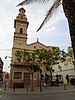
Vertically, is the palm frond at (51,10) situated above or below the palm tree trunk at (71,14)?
above

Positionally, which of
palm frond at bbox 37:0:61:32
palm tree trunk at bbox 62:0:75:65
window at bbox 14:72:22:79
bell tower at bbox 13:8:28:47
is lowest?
window at bbox 14:72:22:79

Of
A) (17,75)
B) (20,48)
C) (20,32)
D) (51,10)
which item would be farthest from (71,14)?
(20,32)

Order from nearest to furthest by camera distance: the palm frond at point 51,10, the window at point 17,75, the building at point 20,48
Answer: the palm frond at point 51,10 → the building at point 20,48 → the window at point 17,75

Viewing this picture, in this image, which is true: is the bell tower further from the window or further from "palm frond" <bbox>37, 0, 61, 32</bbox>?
"palm frond" <bbox>37, 0, 61, 32</bbox>

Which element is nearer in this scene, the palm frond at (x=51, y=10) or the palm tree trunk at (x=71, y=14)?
the palm tree trunk at (x=71, y=14)

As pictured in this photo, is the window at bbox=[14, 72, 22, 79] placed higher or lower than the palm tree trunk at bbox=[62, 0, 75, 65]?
lower

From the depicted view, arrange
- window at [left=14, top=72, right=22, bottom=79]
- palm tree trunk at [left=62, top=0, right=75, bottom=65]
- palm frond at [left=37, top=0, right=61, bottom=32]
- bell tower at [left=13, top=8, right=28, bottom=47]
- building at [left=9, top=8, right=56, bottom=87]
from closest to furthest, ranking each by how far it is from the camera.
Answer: palm tree trunk at [left=62, top=0, right=75, bottom=65] → palm frond at [left=37, top=0, right=61, bottom=32] → building at [left=9, top=8, right=56, bottom=87] → window at [left=14, top=72, right=22, bottom=79] → bell tower at [left=13, top=8, right=28, bottom=47]

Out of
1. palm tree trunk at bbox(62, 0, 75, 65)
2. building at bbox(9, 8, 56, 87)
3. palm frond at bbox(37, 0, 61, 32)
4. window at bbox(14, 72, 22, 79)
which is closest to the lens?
palm tree trunk at bbox(62, 0, 75, 65)

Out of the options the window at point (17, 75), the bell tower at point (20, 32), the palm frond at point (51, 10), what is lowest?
the window at point (17, 75)

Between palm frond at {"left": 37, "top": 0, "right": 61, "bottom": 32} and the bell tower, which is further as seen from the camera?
the bell tower

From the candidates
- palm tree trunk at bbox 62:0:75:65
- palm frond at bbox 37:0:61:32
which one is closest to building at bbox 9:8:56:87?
palm frond at bbox 37:0:61:32

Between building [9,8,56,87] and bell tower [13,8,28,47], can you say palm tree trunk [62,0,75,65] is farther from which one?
Result: bell tower [13,8,28,47]

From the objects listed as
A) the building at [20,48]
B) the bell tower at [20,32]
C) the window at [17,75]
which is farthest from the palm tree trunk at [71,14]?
the bell tower at [20,32]

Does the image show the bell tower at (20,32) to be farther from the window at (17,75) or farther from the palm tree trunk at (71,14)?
the palm tree trunk at (71,14)
